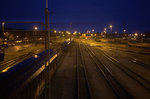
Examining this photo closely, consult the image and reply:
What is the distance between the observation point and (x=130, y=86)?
8.49 metres

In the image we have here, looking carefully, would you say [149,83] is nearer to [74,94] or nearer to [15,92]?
[74,94]

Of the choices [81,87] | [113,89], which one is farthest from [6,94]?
[113,89]

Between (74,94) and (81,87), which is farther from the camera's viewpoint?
(81,87)

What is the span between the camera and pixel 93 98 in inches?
268

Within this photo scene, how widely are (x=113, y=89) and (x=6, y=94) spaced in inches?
263

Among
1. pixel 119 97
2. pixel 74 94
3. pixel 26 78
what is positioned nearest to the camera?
pixel 26 78

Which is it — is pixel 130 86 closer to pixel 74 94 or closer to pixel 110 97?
pixel 110 97

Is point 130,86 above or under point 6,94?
under

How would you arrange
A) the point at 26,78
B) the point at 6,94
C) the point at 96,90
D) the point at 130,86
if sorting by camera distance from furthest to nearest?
the point at 130,86
the point at 96,90
the point at 26,78
the point at 6,94

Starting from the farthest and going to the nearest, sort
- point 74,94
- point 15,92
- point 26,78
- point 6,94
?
point 74,94
point 26,78
point 15,92
point 6,94

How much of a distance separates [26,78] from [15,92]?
1.07m

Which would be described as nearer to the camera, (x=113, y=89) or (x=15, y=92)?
(x=15, y=92)

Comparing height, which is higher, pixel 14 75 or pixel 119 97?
pixel 14 75

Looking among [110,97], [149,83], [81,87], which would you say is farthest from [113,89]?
Answer: [149,83]
